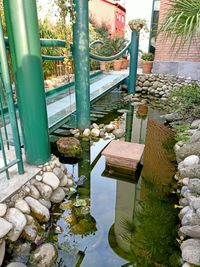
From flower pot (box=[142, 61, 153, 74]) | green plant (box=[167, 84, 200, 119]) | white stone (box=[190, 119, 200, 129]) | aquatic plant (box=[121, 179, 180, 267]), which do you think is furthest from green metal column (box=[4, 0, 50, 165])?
flower pot (box=[142, 61, 153, 74])

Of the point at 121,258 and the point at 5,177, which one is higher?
the point at 5,177

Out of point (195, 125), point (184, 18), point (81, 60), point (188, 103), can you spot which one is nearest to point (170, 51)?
point (188, 103)

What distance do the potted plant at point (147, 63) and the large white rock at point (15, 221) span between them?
258 inches

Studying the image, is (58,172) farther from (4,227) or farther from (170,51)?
(170,51)

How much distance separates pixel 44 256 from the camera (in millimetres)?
1630

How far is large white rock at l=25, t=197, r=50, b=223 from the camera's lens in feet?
6.28

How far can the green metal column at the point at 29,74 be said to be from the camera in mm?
1796

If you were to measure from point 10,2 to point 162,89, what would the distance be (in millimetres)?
5411

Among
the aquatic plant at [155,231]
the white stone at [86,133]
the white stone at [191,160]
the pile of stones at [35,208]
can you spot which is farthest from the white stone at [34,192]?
the white stone at [86,133]

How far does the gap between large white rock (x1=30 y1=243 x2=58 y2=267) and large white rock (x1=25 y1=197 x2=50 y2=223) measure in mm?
262

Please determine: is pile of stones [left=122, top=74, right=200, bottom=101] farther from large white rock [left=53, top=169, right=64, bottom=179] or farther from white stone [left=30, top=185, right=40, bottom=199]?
white stone [left=30, top=185, right=40, bottom=199]

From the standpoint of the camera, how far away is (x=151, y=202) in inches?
90.3

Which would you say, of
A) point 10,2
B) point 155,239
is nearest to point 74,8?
point 10,2

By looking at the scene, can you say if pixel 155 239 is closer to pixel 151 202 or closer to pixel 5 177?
pixel 151 202
